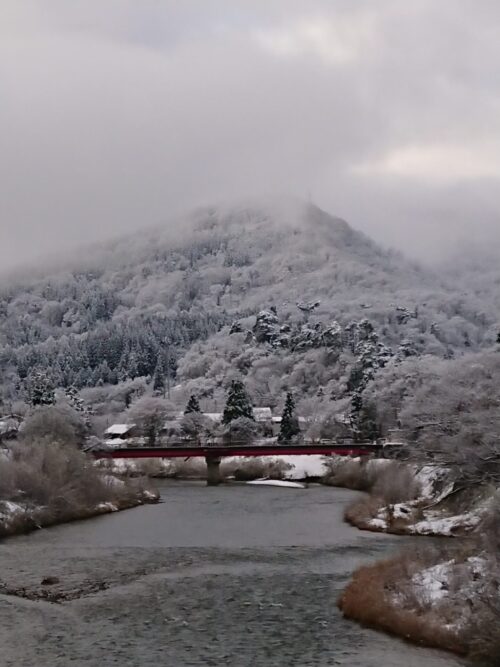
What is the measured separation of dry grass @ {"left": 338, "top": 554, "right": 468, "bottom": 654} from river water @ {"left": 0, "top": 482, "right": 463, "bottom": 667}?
2.32 feet

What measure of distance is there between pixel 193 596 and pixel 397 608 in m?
10.0

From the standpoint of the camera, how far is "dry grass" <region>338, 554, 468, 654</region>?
→ 31.4m

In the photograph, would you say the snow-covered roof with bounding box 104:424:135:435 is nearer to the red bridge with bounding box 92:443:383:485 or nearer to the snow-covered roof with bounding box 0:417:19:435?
the snow-covered roof with bounding box 0:417:19:435

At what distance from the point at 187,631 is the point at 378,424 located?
104142 mm

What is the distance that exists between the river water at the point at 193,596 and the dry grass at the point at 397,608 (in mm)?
706

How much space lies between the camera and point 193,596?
39.2 meters

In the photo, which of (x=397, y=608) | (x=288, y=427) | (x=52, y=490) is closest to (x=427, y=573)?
(x=397, y=608)

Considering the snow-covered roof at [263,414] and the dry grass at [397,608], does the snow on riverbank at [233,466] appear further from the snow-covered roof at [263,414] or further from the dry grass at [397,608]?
the dry grass at [397,608]

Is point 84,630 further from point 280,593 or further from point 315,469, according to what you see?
point 315,469

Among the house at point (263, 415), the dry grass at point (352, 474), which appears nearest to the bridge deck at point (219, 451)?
the dry grass at point (352, 474)

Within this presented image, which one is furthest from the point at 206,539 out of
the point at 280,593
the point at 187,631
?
the point at 187,631

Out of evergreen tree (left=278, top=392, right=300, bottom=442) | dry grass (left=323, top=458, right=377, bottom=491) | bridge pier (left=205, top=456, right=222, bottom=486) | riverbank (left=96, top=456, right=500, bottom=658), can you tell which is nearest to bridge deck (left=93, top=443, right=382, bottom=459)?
bridge pier (left=205, top=456, right=222, bottom=486)

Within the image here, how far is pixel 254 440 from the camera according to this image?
152 meters

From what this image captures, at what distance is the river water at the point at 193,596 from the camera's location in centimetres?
3030
